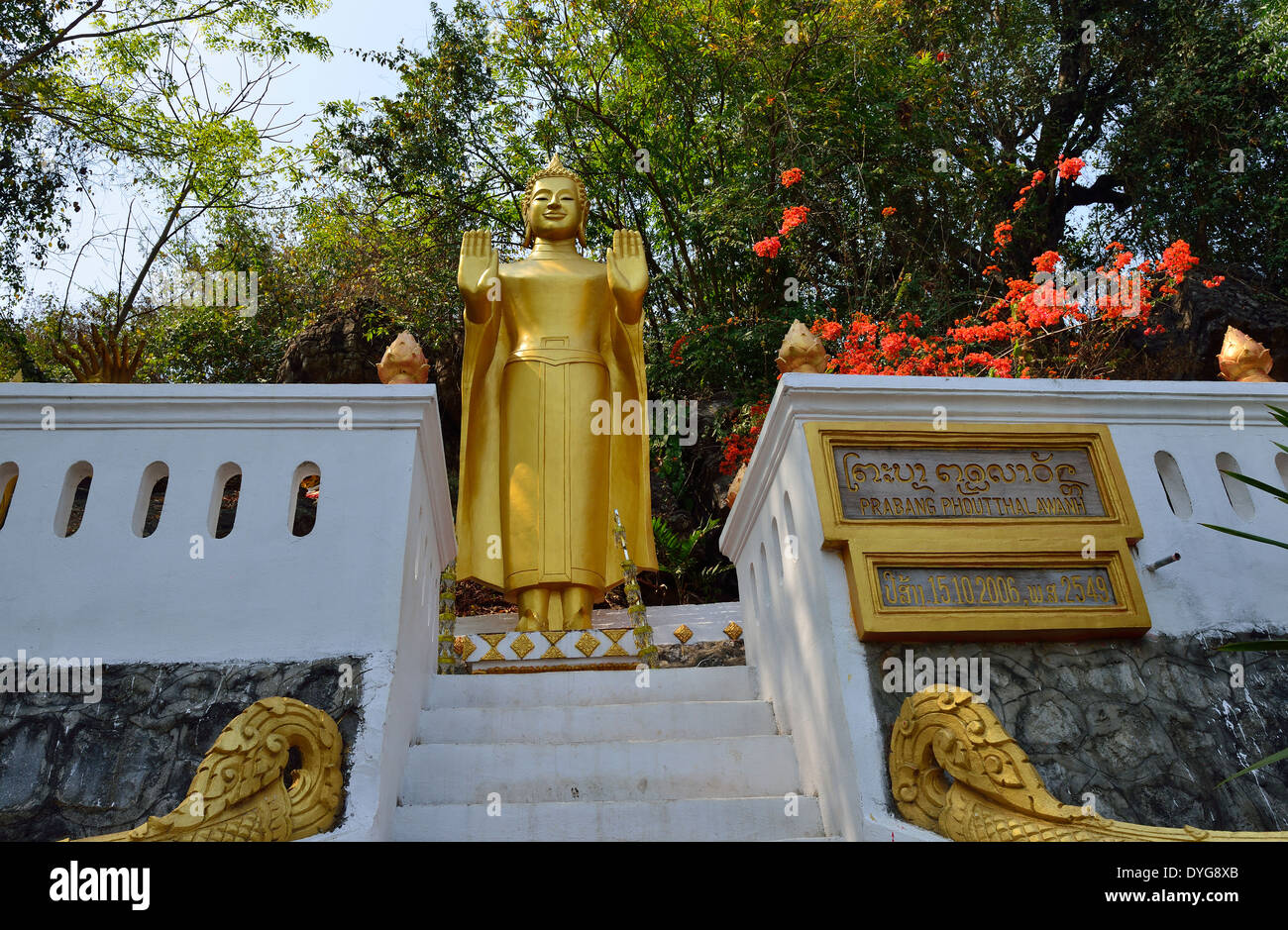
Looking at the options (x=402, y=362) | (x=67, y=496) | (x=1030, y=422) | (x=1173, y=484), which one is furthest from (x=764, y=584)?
(x=67, y=496)


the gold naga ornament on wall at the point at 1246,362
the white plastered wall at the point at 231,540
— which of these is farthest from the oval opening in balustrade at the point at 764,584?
the gold naga ornament on wall at the point at 1246,362

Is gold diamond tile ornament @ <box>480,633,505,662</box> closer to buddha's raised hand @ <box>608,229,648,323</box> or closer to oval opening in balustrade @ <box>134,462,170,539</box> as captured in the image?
oval opening in balustrade @ <box>134,462,170,539</box>

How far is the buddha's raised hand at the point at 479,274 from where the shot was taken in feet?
21.8

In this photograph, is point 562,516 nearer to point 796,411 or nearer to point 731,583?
point 796,411

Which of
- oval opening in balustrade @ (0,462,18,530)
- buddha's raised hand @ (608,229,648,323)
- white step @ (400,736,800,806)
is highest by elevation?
buddha's raised hand @ (608,229,648,323)

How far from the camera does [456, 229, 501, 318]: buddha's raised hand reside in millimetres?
6637

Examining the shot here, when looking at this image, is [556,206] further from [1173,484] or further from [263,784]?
[263,784]

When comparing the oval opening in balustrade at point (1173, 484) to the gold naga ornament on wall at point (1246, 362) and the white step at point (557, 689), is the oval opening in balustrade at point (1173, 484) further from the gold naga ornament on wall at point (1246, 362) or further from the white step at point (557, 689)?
the white step at point (557, 689)

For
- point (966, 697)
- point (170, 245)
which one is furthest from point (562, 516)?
point (170, 245)

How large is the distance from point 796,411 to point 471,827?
2.00m

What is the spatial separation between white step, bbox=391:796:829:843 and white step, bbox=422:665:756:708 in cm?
92

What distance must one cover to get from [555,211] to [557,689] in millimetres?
3636

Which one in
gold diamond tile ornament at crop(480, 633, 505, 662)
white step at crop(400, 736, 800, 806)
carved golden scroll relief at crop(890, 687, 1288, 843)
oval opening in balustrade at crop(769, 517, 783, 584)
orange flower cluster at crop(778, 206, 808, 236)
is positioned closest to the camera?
carved golden scroll relief at crop(890, 687, 1288, 843)

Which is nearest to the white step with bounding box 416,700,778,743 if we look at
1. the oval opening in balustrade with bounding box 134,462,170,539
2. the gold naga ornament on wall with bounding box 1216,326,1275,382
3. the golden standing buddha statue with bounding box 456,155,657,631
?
the oval opening in balustrade with bounding box 134,462,170,539
